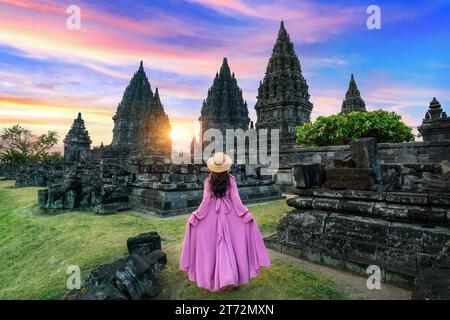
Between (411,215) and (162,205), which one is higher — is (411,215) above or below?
above

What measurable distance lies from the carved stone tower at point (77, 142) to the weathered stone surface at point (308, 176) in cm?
2801

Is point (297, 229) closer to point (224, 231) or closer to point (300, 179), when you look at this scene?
point (300, 179)

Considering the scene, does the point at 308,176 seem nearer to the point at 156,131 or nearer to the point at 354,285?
the point at 354,285

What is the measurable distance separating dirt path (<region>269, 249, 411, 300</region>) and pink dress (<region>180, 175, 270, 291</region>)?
3.00 feet

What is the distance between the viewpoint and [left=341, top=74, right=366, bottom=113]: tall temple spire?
46469mm

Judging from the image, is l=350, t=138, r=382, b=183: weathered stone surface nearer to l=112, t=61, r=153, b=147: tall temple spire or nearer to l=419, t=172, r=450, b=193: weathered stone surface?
l=419, t=172, r=450, b=193: weathered stone surface

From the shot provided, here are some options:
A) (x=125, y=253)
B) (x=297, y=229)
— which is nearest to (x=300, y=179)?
(x=297, y=229)

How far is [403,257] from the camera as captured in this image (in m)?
3.13

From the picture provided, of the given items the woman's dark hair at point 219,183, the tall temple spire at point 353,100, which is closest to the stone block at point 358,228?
the woman's dark hair at point 219,183

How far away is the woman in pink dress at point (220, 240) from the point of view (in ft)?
9.12

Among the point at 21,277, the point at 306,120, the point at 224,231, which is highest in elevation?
the point at 306,120

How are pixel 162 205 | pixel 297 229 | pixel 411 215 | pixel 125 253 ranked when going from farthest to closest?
Result: pixel 162 205
pixel 297 229
pixel 125 253
pixel 411 215
